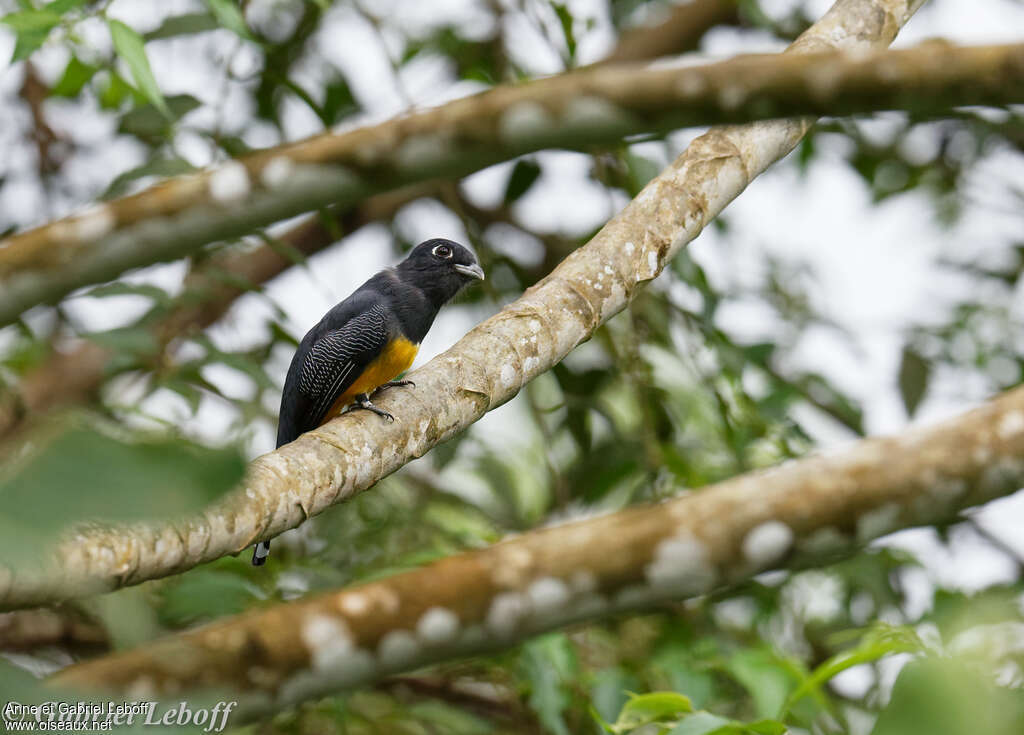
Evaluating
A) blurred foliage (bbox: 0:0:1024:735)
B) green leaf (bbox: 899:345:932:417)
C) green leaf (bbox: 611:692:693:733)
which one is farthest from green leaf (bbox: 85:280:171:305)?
green leaf (bbox: 899:345:932:417)

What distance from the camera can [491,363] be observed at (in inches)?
108

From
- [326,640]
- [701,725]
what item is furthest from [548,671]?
[326,640]

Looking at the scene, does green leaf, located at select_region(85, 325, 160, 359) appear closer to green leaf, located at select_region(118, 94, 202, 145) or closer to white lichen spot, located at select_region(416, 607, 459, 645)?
green leaf, located at select_region(118, 94, 202, 145)

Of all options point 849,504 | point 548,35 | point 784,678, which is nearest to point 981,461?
point 849,504

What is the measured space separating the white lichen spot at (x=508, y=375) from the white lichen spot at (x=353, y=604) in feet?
5.62

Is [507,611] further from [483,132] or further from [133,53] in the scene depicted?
[133,53]

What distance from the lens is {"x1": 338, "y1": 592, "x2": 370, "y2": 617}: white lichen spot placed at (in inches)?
40.5

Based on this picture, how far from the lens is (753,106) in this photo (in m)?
1.13

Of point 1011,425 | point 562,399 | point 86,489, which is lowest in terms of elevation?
point 562,399

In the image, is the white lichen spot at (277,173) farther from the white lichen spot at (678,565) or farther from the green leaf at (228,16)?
the green leaf at (228,16)

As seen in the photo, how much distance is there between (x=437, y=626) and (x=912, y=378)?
4245mm

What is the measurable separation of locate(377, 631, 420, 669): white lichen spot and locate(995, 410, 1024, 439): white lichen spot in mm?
685

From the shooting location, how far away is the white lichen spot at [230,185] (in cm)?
118

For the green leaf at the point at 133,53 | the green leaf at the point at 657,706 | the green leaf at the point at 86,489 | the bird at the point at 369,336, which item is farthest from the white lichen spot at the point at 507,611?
the bird at the point at 369,336
